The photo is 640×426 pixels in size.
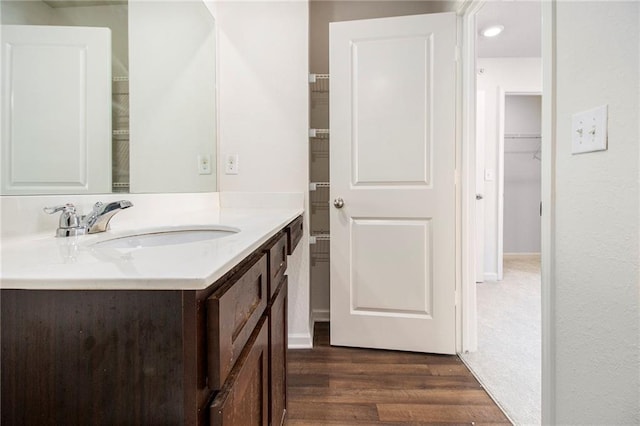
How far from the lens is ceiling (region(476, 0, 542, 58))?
8.24 ft

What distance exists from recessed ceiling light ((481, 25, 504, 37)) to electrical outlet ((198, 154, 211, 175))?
8.56 feet

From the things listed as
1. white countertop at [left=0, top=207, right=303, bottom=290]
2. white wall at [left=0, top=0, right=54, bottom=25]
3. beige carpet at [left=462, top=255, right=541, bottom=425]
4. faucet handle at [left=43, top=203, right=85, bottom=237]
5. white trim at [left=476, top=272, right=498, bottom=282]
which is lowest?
beige carpet at [left=462, top=255, right=541, bottom=425]

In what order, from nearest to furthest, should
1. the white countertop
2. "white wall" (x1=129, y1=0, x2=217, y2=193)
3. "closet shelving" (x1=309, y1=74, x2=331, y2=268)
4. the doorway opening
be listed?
the white countertop < "white wall" (x1=129, y1=0, x2=217, y2=193) < the doorway opening < "closet shelving" (x1=309, y1=74, x2=331, y2=268)

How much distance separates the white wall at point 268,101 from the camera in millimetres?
1967

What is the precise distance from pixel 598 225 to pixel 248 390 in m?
0.90

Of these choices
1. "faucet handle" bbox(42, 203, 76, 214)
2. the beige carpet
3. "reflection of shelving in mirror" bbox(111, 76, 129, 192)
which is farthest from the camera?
the beige carpet

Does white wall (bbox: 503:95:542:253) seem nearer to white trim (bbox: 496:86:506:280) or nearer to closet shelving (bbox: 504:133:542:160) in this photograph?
closet shelving (bbox: 504:133:542:160)

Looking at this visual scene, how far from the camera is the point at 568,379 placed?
3.06ft

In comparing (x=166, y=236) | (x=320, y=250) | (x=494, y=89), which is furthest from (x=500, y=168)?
(x=166, y=236)

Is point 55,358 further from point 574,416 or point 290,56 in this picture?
point 290,56

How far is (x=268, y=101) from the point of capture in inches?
78.1

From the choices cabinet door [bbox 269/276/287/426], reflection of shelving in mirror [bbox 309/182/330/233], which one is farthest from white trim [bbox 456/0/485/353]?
cabinet door [bbox 269/276/287/426]

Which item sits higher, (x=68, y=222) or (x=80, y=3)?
(x=80, y=3)

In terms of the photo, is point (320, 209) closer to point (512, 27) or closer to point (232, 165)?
point (232, 165)
